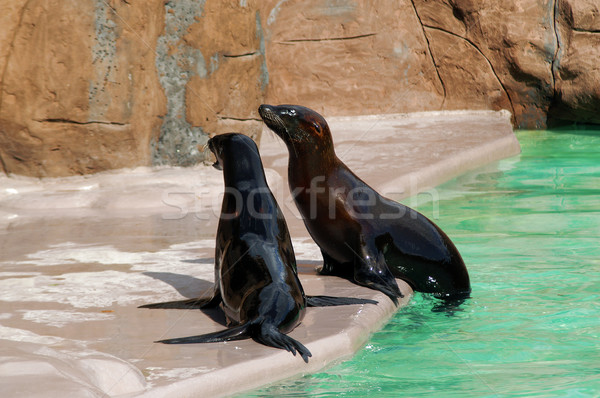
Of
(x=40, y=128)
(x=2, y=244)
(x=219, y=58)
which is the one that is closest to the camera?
(x=2, y=244)

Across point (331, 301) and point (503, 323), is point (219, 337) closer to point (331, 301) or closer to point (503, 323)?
point (331, 301)

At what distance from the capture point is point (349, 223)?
13.5 feet

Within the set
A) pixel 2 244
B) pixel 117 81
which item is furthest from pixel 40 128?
pixel 2 244

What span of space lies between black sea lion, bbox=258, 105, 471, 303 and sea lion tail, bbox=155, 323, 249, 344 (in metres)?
1.10

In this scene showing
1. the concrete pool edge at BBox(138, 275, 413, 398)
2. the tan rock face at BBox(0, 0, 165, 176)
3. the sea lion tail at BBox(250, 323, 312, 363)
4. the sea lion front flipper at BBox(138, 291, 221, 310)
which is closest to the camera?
the concrete pool edge at BBox(138, 275, 413, 398)

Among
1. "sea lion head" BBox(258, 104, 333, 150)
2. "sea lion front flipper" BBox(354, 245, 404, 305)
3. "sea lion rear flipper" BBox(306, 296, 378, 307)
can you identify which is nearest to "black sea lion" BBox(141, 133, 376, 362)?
"sea lion rear flipper" BBox(306, 296, 378, 307)

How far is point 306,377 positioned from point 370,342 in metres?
0.52

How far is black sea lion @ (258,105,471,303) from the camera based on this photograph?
4129 mm

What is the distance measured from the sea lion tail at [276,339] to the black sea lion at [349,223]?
1.06 meters

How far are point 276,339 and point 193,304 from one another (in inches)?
24.9

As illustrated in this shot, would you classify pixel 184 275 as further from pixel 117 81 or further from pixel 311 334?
pixel 117 81

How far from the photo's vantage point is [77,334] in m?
3.24

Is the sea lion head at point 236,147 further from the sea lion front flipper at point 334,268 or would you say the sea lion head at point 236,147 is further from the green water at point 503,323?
the green water at point 503,323

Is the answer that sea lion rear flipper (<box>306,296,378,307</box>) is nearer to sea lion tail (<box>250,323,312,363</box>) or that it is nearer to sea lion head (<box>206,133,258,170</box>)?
sea lion tail (<box>250,323,312,363</box>)
